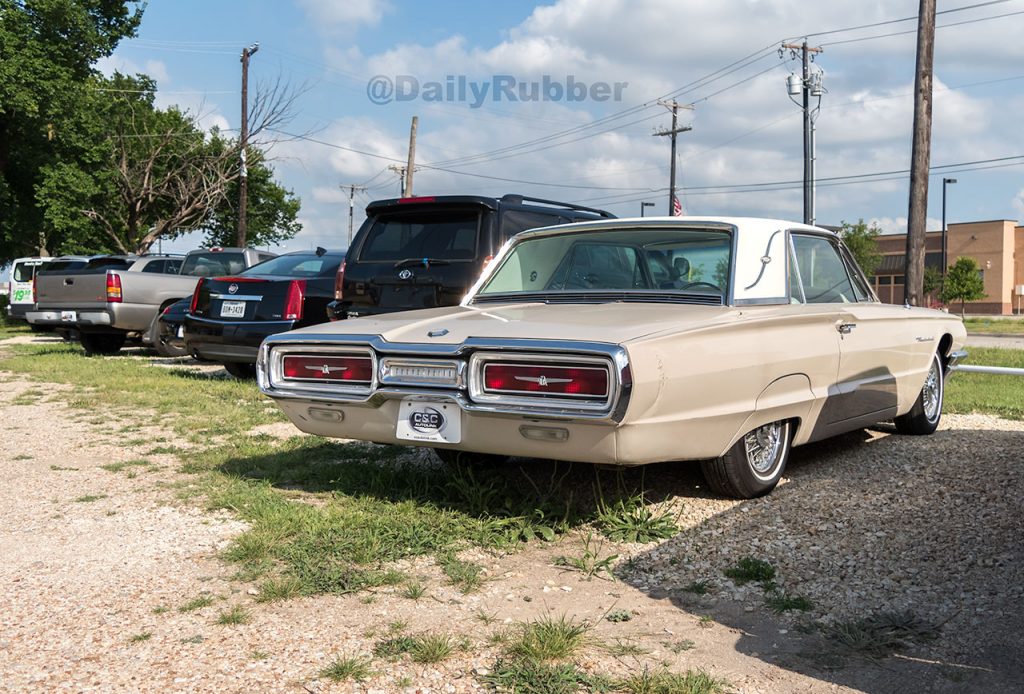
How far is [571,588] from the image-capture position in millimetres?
3949

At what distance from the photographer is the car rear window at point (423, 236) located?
7.94m

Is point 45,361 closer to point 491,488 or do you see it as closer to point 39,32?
point 491,488

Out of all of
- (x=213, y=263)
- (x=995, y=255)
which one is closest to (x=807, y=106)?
(x=213, y=263)

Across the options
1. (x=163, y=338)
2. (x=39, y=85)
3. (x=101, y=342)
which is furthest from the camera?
(x=39, y=85)

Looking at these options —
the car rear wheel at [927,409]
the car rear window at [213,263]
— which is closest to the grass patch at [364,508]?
the car rear wheel at [927,409]

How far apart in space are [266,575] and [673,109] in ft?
144

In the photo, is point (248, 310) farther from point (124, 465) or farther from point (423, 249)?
point (124, 465)

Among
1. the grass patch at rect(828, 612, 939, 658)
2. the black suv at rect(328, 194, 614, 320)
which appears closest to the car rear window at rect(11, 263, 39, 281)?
the black suv at rect(328, 194, 614, 320)

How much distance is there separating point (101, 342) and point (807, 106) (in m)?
23.4

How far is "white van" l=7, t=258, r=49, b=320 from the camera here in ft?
74.3

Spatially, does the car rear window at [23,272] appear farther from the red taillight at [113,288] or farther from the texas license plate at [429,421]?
the texas license plate at [429,421]

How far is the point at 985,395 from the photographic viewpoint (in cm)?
970

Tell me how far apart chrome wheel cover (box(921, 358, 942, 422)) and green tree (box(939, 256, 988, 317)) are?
4728 cm

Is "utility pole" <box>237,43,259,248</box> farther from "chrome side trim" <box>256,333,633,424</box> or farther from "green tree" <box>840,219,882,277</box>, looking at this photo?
"green tree" <box>840,219,882,277</box>
